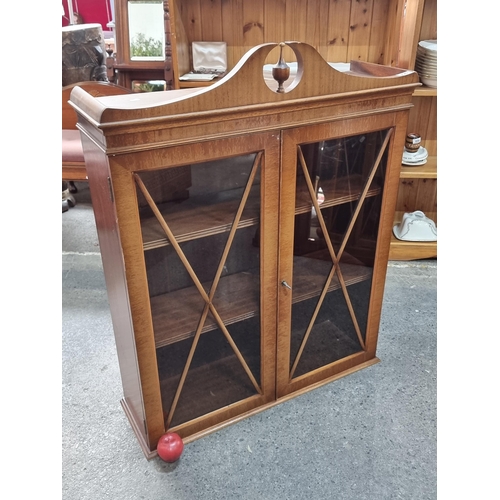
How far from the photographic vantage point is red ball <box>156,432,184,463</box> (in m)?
1.41

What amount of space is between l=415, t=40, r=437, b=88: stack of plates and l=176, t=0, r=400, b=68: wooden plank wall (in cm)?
14

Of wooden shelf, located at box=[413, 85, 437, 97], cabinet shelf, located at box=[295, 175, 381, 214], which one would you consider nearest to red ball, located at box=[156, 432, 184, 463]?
cabinet shelf, located at box=[295, 175, 381, 214]

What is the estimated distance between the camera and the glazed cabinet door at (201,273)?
44.7 inches

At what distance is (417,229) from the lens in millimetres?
2512

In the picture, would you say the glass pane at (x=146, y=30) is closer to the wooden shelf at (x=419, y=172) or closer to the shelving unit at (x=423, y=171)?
the shelving unit at (x=423, y=171)

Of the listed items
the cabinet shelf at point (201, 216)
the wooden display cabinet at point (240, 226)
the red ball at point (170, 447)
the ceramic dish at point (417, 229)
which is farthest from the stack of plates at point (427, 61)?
the red ball at point (170, 447)

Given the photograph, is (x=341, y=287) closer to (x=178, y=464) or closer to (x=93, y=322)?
(x=178, y=464)

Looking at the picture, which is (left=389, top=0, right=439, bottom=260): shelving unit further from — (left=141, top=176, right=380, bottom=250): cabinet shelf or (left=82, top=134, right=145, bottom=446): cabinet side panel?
(left=82, top=134, right=145, bottom=446): cabinet side panel

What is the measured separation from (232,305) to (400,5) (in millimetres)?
1597

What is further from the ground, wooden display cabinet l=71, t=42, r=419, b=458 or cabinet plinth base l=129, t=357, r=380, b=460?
wooden display cabinet l=71, t=42, r=419, b=458

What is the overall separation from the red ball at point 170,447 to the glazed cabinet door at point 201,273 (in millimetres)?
35

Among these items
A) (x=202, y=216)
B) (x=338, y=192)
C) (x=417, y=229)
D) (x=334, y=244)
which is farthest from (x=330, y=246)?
(x=417, y=229)

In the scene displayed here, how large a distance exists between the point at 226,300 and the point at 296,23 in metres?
1.47

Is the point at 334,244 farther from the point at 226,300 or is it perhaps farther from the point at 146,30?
the point at 146,30
